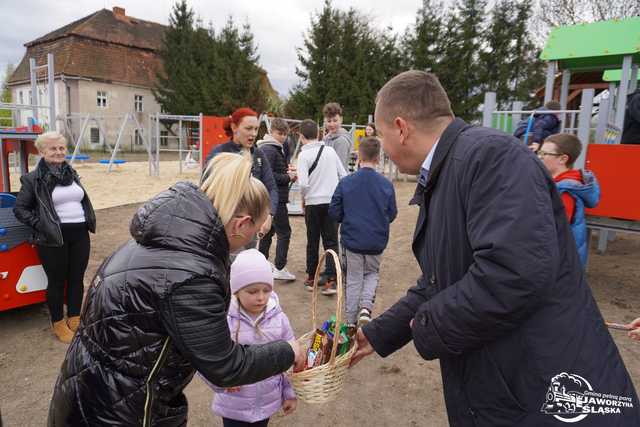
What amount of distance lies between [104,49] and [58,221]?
1426 inches

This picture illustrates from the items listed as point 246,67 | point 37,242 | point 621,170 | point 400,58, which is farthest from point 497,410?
point 246,67

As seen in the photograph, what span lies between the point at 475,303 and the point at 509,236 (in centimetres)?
20

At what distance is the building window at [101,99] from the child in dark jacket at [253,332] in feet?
118

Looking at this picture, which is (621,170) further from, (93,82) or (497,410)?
(93,82)

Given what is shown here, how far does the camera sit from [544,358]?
123 centimetres

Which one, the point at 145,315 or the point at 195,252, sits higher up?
the point at 195,252

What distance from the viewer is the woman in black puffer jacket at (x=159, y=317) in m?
1.28

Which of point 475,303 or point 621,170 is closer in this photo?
point 475,303

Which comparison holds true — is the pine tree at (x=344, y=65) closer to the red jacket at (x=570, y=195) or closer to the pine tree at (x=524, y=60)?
the pine tree at (x=524, y=60)

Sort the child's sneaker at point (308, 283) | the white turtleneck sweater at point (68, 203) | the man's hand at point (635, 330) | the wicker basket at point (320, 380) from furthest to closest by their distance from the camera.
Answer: the child's sneaker at point (308, 283) < the white turtleneck sweater at point (68, 203) < the man's hand at point (635, 330) < the wicker basket at point (320, 380)

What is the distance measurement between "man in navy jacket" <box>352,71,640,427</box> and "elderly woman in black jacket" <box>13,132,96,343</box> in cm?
353

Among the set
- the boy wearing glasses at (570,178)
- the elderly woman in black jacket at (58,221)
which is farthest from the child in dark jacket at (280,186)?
the boy wearing glasses at (570,178)

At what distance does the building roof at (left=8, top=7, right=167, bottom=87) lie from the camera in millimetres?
32750

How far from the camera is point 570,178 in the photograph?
381 centimetres
